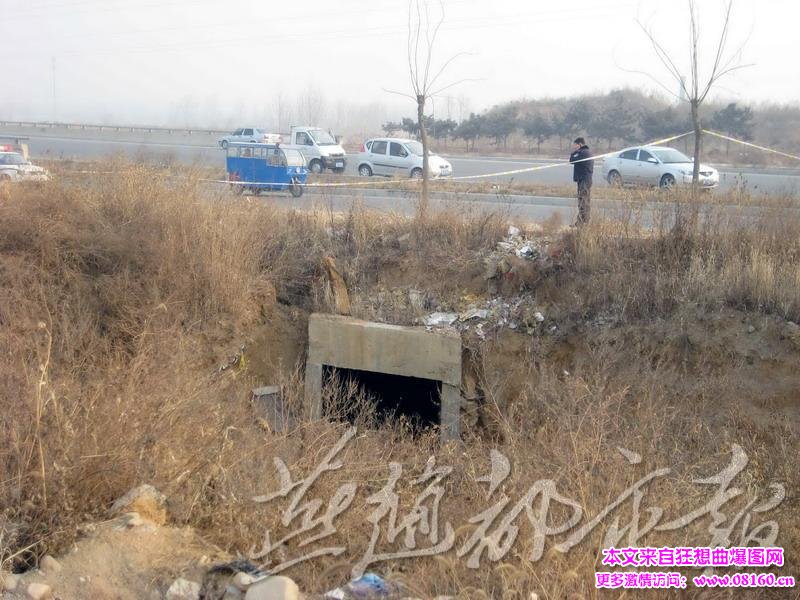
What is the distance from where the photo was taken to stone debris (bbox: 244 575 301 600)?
3.56 metres

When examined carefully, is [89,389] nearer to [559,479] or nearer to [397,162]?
[559,479]

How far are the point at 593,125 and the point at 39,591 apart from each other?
42706 millimetres

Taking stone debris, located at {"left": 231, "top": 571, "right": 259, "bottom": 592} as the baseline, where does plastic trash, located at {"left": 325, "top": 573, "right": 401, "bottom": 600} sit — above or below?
below

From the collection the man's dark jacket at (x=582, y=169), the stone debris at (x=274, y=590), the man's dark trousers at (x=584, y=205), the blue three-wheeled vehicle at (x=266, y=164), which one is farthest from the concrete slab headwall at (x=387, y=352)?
the blue three-wheeled vehicle at (x=266, y=164)

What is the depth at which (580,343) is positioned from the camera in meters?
9.05

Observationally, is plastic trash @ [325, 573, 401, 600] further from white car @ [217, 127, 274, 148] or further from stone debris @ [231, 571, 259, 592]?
white car @ [217, 127, 274, 148]

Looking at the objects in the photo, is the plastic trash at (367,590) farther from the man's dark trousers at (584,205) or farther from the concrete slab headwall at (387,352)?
the man's dark trousers at (584,205)

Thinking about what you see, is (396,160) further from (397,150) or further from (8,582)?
(8,582)

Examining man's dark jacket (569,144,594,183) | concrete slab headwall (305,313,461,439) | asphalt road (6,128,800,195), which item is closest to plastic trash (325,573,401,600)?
concrete slab headwall (305,313,461,439)

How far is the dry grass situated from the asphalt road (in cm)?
250

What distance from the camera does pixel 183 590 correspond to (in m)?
3.69

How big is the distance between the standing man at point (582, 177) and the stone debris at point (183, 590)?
7596 millimetres

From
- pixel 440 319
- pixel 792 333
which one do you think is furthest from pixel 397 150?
pixel 792 333

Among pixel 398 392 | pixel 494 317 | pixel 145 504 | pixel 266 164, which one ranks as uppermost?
pixel 266 164
